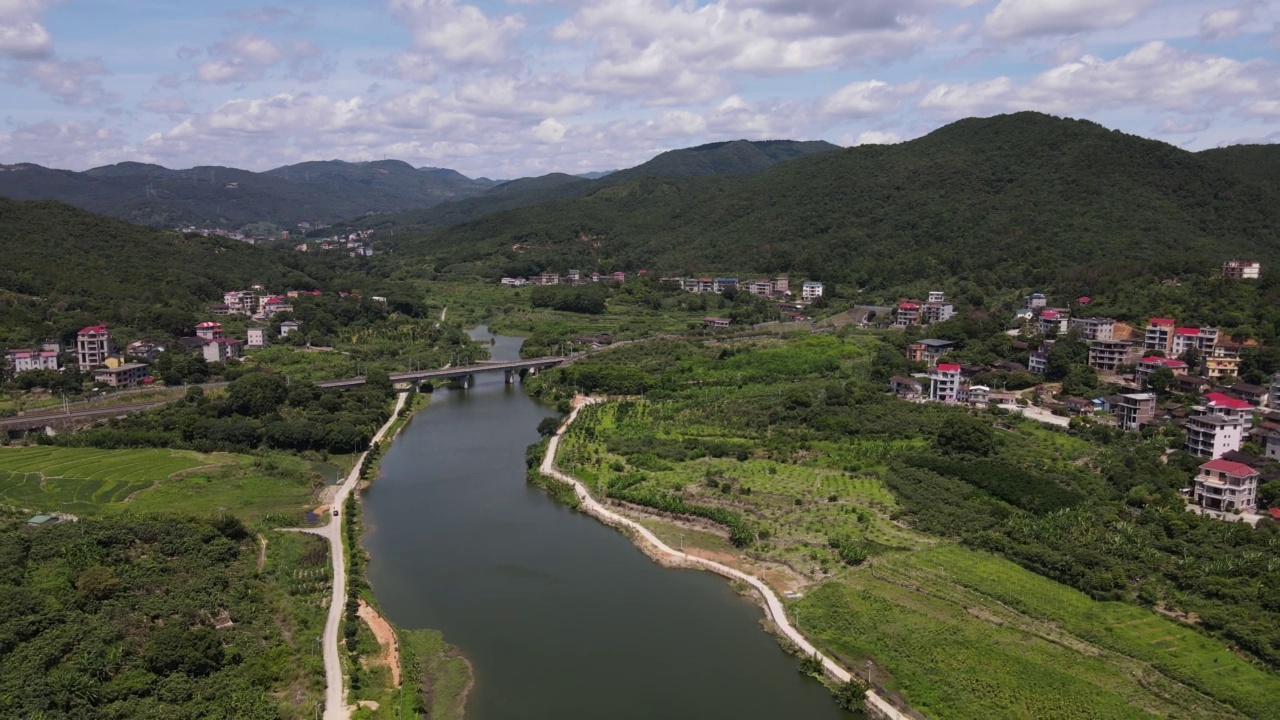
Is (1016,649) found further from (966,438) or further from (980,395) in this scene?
(980,395)

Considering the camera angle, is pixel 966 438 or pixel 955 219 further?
pixel 955 219

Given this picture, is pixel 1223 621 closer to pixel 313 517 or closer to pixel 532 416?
pixel 313 517

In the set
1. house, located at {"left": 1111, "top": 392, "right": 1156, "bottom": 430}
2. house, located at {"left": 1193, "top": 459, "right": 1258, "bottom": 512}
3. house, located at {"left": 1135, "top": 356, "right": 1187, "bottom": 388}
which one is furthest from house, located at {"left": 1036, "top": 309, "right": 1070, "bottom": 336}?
house, located at {"left": 1193, "top": 459, "right": 1258, "bottom": 512}

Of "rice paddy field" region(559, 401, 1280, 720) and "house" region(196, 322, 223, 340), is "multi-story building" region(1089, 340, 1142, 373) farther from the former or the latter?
"house" region(196, 322, 223, 340)

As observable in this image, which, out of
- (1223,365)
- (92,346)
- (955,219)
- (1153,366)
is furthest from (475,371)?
(955,219)

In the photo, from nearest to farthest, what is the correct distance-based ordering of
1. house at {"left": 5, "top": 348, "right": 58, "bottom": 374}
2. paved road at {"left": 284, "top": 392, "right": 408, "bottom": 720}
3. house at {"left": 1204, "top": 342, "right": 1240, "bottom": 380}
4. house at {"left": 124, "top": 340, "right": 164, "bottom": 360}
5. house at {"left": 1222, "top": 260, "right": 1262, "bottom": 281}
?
paved road at {"left": 284, "top": 392, "right": 408, "bottom": 720} → house at {"left": 1204, "top": 342, "right": 1240, "bottom": 380} → house at {"left": 5, "top": 348, "right": 58, "bottom": 374} → house at {"left": 124, "top": 340, "right": 164, "bottom": 360} → house at {"left": 1222, "top": 260, "right": 1262, "bottom": 281}
